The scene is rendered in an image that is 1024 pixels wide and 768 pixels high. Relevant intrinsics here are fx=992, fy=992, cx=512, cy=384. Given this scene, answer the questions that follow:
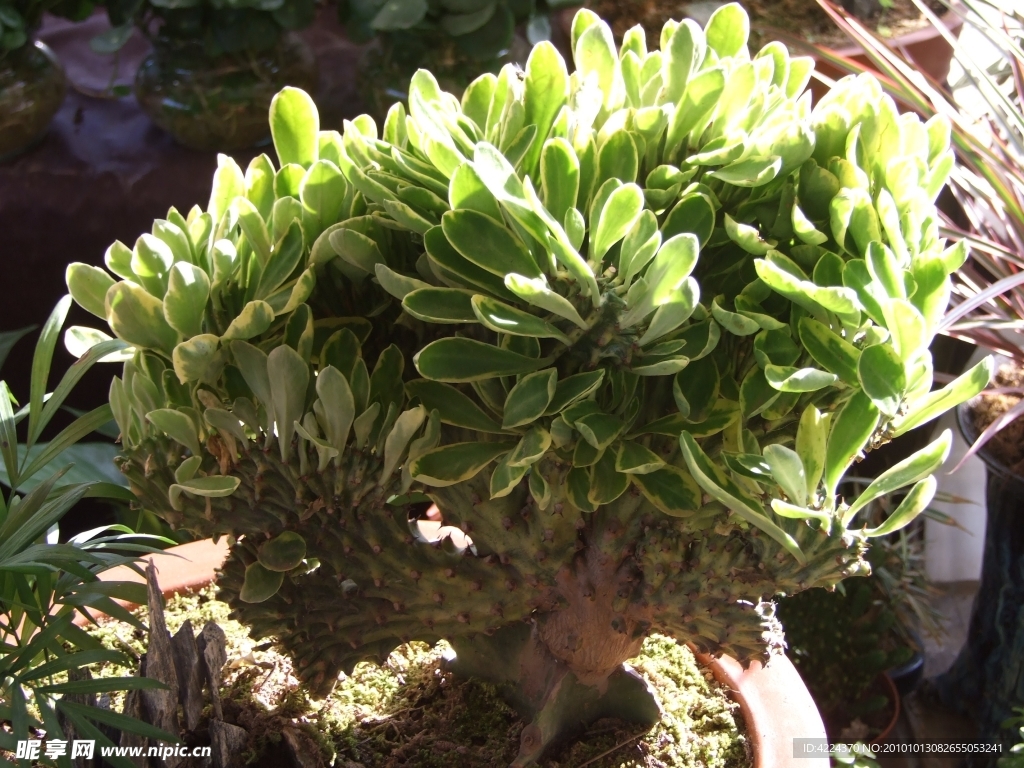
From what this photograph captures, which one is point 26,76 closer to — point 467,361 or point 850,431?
point 467,361

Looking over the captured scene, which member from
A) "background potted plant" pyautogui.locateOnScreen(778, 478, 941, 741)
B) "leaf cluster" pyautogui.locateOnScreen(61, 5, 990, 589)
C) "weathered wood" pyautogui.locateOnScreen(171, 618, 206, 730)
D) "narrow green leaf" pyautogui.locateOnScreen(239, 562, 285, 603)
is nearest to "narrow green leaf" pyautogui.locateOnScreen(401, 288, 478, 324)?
"leaf cluster" pyautogui.locateOnScreen(61, 5, 990, 589)

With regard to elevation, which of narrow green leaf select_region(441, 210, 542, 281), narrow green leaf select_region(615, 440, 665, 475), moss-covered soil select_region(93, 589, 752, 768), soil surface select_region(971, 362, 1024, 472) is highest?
narrow green leaf select_region(441, 210, 542, 281)

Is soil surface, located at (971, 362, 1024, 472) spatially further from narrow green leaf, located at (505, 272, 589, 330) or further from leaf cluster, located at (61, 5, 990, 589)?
narrow green leaf, located at (505, 272, 589, 330)

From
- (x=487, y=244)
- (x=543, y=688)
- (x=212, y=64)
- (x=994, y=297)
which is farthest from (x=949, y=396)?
(x=212, y=64)

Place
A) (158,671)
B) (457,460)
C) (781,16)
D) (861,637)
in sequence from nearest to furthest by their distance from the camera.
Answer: (457,460)
(158,671)
(861,637)
(781,16)

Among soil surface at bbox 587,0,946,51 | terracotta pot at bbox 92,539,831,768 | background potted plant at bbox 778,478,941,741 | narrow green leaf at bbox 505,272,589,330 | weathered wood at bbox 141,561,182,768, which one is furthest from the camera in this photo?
soil surface at bbox 587,0,946,51

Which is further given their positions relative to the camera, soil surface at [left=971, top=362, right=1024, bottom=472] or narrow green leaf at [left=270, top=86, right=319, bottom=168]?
soil surface at [left=971, top=362, right=1024, bottom=472]

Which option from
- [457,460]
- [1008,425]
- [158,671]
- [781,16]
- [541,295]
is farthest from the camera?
[781,16]
